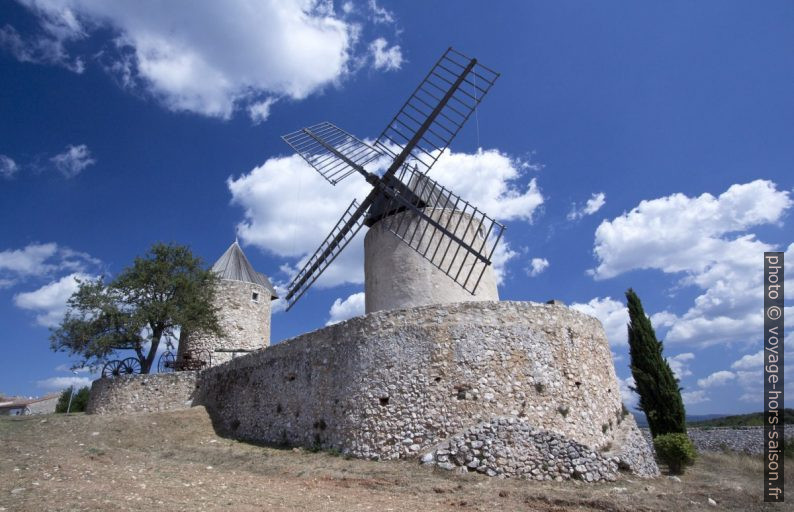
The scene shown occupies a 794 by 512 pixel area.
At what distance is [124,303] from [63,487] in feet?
38.2

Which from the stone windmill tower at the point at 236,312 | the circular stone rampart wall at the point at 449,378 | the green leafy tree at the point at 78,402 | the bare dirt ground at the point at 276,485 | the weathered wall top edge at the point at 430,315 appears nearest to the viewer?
the bare dirt ground at the point at 276,485

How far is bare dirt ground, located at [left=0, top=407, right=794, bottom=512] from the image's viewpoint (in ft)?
21.9

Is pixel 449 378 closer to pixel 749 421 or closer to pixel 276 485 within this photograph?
pixel 276 485

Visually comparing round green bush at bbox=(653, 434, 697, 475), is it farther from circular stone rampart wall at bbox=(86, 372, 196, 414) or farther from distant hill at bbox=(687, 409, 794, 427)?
circular stone rampart wall at bbox=(86, 372, 196, 414)

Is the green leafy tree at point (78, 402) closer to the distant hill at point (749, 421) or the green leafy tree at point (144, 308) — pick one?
the green leafy tree at point (144, 308)

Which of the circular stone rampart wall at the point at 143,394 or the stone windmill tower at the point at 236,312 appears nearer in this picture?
the circular stone rampart wall at the point at 143,394

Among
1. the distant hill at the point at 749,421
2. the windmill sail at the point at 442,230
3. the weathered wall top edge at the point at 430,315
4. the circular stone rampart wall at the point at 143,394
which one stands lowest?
the distant hill at the point at 749,421

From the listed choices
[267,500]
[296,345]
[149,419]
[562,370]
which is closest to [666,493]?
A: [562,370]

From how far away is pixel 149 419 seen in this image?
46.5ft

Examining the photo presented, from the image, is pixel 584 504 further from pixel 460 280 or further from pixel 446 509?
pixel 460 280

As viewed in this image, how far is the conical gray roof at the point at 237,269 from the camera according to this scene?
2158cm

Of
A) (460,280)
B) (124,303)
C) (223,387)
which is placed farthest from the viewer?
(124,303)

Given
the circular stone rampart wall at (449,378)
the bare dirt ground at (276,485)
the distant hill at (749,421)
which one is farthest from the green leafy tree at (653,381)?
the distant hill at (749,421)

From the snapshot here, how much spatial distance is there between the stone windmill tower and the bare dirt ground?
789 cm
